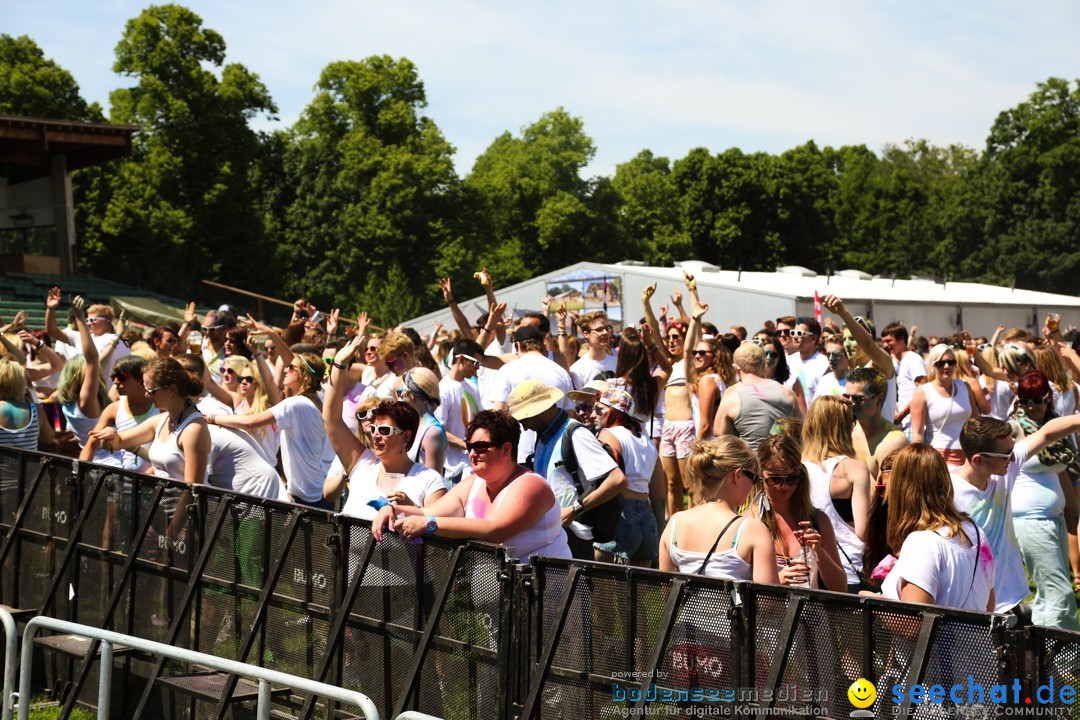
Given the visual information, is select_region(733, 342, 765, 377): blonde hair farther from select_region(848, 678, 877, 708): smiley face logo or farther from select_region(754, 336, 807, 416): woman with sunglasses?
select_region(848, 678, 877, 708): smiley face logo

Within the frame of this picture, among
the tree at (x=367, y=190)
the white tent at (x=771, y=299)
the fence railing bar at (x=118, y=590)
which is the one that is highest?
the tree at (x=367, y=190)

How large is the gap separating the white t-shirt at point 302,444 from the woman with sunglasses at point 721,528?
3.60 metres

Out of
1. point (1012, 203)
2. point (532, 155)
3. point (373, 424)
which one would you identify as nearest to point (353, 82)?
Result: point (532, 155)

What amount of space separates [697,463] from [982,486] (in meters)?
1.86

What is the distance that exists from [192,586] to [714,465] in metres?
2.93

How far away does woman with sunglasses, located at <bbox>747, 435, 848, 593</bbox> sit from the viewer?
17.3 feet

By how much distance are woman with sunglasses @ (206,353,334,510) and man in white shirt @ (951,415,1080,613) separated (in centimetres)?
416

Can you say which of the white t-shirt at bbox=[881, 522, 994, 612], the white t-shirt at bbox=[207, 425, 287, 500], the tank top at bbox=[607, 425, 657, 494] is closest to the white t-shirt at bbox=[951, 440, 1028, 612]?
the white t-shirt at bbox=[881, 522, 994, 612]

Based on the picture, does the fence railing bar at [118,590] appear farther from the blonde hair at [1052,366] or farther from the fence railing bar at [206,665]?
the blonde hair at [1052,366]

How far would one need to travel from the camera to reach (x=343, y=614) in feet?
18.5

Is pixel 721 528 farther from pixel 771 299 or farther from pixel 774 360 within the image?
pixel 771 299

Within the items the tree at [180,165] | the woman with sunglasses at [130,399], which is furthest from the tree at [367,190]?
the woman with sunglasses at [130,399]

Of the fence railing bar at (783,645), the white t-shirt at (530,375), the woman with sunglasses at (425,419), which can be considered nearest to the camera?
the fence railing bar at (783,645)

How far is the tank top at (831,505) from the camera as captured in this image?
6.20 m
